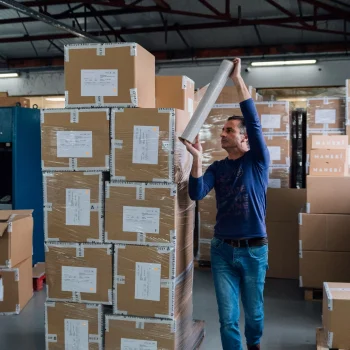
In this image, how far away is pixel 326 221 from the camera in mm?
4535


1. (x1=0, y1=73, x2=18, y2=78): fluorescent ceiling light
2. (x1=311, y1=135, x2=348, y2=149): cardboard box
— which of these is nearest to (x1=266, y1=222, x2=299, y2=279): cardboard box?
(x1=311, y1=135, x2=348, y2=149): cardboard box

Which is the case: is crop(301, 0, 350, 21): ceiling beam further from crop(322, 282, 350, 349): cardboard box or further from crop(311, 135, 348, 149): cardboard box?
crop(322, 282, 350, 349): cardboard box

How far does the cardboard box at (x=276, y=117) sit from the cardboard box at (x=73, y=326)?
330 centimetres

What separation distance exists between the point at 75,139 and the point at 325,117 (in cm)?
367

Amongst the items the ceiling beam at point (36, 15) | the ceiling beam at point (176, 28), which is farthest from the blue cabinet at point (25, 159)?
the ceiling beam at point (176, 28)

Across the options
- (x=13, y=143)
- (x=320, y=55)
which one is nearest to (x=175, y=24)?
(x=320, y=55)

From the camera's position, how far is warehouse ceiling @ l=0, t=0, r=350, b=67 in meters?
7.56

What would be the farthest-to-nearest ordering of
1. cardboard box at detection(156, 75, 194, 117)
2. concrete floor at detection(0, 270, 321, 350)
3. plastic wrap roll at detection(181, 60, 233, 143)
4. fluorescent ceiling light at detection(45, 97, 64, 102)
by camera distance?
fluorescent ceiling light at detection(45, 97, 64, 102) → concrete floor at detection(0, 270, 321, 350) → cardboard box at detection(156, 75, 194, 117) → plastic wrap roll at detection(181, 60, 233, 143)

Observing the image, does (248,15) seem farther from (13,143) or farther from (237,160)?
(237,160)

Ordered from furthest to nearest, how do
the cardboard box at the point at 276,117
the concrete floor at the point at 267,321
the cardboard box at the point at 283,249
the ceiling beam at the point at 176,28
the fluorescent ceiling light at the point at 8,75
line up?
the fluorescent ceiling light at the point at 8,75 → the ceiling beam at the point at 176,28 → the cardboard box at the point at 276,117 → the cardboard box at the point at 283,249 → the concrete floor at the point at 267,321

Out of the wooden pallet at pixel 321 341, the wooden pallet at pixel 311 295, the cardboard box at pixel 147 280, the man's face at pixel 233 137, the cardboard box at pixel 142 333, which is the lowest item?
the wooden pallet at pixel 311 295

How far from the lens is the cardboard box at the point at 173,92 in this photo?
3152 mm

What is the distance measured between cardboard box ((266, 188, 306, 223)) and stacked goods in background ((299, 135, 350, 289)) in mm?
739

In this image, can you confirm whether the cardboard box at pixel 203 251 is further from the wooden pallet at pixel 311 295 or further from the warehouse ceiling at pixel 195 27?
the warehouse ceiling at pixel 195 27
